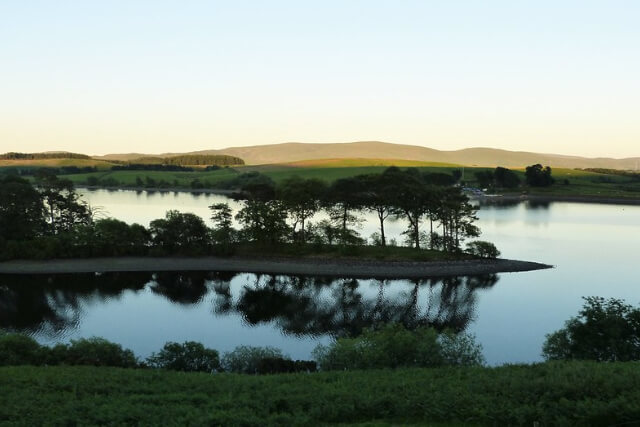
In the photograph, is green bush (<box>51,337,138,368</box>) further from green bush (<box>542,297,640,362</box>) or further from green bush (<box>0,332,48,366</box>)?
green bush (<box>542,297,640,362</box>)

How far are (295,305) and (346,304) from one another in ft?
17.1

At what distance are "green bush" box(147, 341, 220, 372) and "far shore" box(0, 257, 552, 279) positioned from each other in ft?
123

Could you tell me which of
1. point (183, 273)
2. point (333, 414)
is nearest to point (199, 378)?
point (333, 414)

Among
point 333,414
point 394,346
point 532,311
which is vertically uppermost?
point 333,414

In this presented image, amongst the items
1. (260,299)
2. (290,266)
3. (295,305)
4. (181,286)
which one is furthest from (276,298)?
(181,286)

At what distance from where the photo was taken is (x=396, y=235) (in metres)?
95.6

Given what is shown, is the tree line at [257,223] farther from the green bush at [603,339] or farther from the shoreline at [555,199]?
the shoreline at [555,199]

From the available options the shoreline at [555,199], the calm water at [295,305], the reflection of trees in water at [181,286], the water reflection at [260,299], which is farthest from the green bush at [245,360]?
the shoreline at [555,199]

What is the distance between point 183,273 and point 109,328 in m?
22.1

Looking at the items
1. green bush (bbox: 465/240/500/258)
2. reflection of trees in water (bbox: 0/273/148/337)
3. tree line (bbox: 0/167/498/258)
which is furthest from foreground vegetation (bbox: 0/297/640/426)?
green bush (bbox: 465/240/500/258)

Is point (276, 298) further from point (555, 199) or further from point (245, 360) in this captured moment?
point (555, 199)

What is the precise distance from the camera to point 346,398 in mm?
15859

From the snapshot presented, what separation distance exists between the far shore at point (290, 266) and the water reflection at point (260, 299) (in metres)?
2.10

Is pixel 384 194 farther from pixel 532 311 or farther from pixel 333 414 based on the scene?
pixel 333 414
